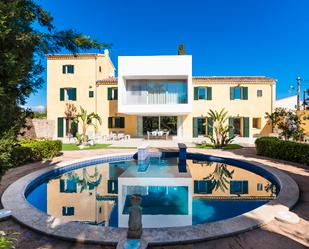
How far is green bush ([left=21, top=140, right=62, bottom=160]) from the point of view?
11.7 m

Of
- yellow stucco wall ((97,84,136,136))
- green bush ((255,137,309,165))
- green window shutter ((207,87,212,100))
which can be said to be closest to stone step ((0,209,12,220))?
green bush ((255,137,309,165))

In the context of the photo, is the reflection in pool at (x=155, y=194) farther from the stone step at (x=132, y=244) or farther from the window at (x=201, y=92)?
the window at (x=201, y=92)

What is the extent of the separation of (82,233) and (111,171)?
6.79 meters

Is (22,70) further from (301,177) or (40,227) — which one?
(301,177)

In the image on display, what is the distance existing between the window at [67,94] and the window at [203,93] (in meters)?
14.2

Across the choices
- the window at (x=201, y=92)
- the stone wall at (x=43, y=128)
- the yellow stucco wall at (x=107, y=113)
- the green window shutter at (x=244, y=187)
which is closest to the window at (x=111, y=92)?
the yellow stucco wall at (x=107, y=113)

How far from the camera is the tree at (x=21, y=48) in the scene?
300 centimetres

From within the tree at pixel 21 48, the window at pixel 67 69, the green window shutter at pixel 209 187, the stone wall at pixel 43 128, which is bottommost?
the green window shutter at pixel 209 187

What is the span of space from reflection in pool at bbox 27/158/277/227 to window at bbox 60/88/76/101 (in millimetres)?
15841

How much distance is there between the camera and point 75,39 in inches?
160

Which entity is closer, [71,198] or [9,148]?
[9,148]

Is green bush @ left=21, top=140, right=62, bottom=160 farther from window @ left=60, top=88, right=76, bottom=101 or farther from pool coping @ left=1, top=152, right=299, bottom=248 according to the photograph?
window @ left=60, top=88, right=76, bottom=101

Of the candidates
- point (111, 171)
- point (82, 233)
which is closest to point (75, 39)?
point (82, 233)

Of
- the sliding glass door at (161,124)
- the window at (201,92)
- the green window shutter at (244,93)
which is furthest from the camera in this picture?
the sliding glass door at (161,124)
